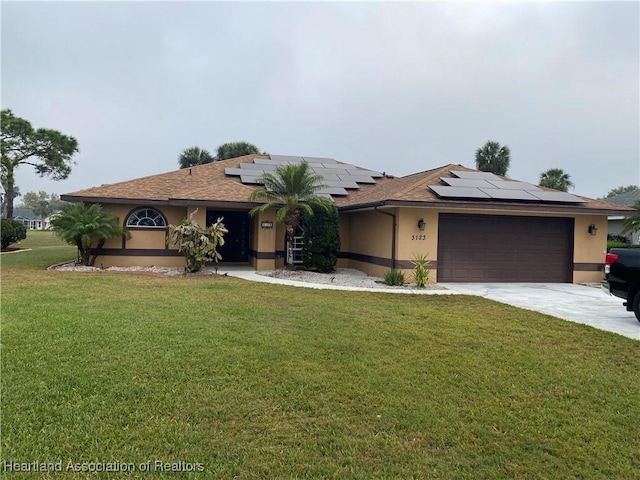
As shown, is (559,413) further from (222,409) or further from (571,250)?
(571,250)

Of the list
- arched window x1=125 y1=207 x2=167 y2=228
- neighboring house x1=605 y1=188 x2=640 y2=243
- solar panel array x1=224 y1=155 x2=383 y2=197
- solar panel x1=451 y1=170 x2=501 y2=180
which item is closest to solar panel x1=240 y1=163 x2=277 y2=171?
solar panel array x1=224 y1=155 x2=383 y2=197

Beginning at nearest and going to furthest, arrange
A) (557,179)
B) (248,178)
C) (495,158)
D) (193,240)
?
(193,240)
(248,178)
(495,158)
(557,179)

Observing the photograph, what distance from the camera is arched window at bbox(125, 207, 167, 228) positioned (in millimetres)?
15906

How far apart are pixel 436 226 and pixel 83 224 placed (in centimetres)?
1170

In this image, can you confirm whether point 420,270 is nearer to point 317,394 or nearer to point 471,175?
point 471,175

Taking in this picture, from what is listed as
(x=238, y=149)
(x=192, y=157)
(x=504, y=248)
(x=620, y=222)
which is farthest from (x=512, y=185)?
(x=192, y=157)

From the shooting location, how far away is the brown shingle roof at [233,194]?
1316cm

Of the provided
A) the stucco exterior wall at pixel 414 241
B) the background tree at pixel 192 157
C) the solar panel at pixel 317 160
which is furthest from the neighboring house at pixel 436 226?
the background tree at pixel 192 157

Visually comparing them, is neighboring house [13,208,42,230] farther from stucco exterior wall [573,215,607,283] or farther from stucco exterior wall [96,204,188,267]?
stucco exterior wall [573,215,607,283]

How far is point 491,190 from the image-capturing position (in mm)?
14172

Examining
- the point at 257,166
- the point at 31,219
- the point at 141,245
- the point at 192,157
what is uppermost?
the point at 192,157

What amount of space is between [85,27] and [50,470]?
543 inches

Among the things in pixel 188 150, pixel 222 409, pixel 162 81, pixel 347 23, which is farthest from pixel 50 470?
pixel 188 150

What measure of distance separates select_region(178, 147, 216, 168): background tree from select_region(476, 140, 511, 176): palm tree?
66.7 feet
